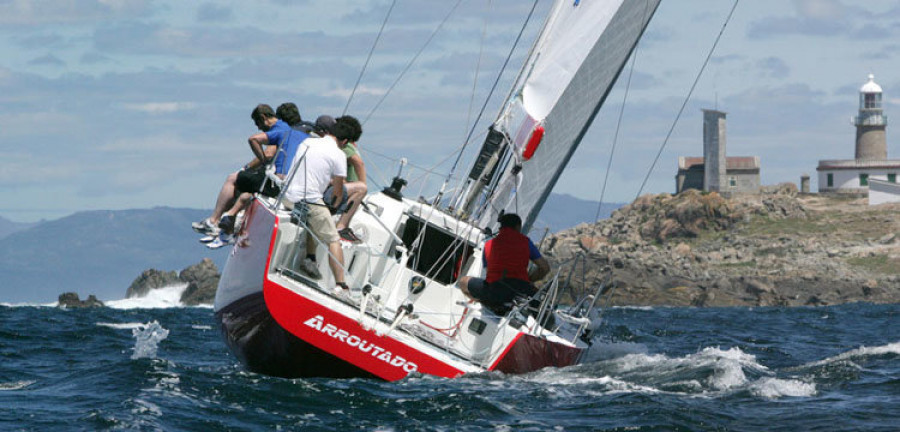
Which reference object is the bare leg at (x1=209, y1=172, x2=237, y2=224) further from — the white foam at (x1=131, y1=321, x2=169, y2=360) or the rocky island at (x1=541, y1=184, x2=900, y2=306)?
the rocky island at (x1=541, y1=184, x2=900, y2=306)

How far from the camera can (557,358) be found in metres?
11.8

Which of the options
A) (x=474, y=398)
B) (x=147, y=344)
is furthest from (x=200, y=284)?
(x=474, y=398)

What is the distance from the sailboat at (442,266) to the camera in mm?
10289

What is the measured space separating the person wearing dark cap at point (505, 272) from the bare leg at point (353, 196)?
1.35 meters

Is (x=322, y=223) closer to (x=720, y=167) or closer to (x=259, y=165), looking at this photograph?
(x=259, y=165)

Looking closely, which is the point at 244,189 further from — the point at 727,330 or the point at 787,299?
the point at 787,299

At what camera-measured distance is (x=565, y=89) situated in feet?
43.3

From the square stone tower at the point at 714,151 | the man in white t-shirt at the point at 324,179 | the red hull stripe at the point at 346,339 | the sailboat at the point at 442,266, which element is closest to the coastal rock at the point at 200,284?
the square stone tower at the point at 714,151

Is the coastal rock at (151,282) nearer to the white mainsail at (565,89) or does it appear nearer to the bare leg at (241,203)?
the white mainsail at (565,89)

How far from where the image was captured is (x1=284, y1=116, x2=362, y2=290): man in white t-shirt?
10531 millimetres

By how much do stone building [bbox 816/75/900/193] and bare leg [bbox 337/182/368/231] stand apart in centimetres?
7603

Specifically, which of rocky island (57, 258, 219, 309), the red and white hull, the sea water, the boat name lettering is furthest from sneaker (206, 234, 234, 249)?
rocky island (57, 258, 219, 309)

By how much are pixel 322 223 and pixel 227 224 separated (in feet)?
6.20

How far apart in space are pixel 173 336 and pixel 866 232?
199 ft
